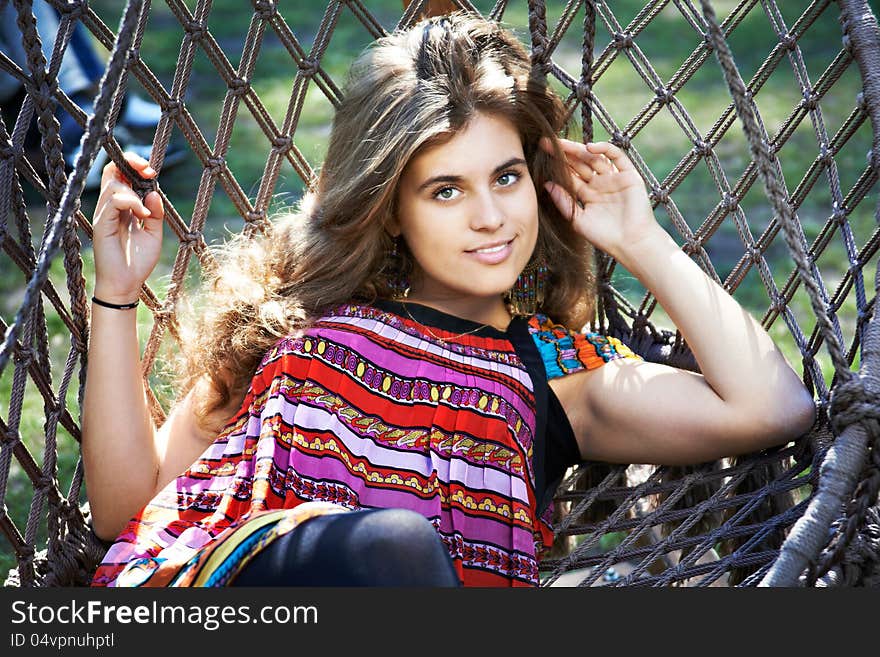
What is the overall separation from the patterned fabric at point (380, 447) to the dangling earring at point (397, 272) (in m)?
0.05

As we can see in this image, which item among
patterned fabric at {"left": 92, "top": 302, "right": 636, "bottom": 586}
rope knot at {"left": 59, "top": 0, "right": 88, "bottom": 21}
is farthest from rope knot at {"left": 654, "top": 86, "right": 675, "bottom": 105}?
rope knot at {"left": 59, "top": 0, "right": 88, "bottom": 21}

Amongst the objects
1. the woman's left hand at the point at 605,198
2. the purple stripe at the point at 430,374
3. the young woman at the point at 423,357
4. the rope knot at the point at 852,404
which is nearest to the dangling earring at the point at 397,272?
the young woman at the point at 423,357

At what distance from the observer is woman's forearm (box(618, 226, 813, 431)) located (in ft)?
4.26

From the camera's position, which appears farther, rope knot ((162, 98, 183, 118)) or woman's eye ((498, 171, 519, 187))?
rope knot ((162, 98, 183, 118))

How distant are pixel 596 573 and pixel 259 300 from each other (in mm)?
570

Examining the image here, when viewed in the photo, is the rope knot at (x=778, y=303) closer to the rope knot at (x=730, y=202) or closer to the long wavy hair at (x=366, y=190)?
the rope knot at (x=730, y=202)

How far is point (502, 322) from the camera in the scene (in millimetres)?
1460

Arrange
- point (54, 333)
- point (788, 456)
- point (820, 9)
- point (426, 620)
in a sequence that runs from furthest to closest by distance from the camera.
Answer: point (54, 333), point (820, 9), point (788, 456), point (426, 620)

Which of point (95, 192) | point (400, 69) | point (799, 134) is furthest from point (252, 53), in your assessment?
point (799, 134)

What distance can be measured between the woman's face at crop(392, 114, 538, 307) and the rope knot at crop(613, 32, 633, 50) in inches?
12.5

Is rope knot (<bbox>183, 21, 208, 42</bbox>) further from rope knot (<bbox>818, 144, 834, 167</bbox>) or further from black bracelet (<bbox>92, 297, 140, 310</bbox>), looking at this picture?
rope knot (<bbox>818, 144, 834, 167</bbox>)

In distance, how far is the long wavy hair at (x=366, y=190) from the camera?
1.35 metres

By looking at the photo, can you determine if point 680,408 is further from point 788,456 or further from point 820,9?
point 820,9

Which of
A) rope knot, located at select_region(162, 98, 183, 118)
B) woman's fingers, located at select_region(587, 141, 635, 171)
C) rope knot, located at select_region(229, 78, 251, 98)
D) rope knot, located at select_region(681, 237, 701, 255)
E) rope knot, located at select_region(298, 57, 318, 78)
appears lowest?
rope knot, located at select_region(681, 237, 701, 255)
